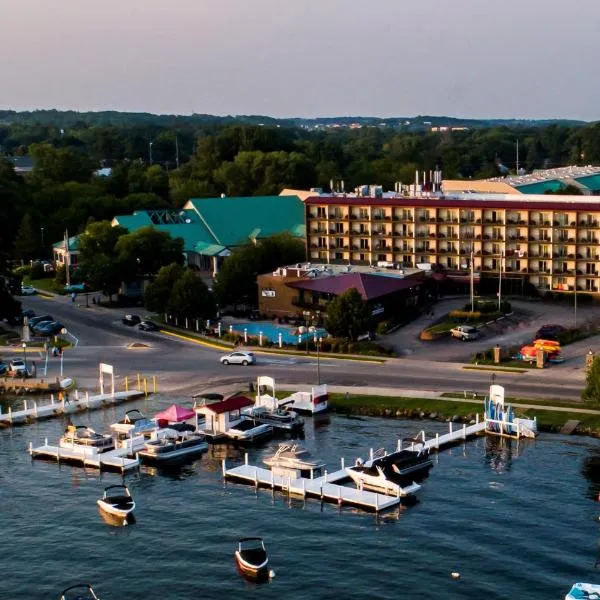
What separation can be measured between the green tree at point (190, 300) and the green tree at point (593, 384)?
3711 cm

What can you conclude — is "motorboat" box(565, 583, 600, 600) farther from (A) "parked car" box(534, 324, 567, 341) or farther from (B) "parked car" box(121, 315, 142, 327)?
(B) "parked car" box(121, 315, 142, 327)

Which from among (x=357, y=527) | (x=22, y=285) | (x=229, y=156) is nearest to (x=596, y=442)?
(x=357, y=527)

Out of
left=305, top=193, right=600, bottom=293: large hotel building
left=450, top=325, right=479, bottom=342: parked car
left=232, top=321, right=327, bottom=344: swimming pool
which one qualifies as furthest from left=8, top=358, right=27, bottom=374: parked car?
left=305, top=193, right=600, bottom=293: large hotel building

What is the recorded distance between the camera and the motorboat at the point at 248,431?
61875 millimetres

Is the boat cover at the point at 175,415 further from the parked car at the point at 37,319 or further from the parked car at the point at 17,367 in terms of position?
the parked car at the point at 37,319

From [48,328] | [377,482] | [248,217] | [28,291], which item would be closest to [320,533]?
[377,482]

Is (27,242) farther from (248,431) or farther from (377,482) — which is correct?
(377,482)

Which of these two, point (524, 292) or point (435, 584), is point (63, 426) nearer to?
point (435, 584)

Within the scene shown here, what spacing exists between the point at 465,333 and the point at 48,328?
108 ft

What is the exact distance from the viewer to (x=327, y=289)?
91.5 m

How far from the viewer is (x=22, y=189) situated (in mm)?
147750

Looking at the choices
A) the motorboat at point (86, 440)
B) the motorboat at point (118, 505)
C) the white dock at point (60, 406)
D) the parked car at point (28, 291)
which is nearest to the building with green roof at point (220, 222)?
the parked car at point (28, 291)

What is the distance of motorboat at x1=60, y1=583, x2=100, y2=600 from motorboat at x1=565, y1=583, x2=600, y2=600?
16476 mm

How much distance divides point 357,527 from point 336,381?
983 inches
